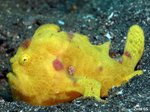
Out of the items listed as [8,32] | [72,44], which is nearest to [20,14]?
[8,32]

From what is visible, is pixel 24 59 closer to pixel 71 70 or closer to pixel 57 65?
pixel 57 65

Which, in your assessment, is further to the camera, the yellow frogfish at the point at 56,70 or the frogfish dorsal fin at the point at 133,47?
the frogfish dorsal fin at the point at 133,47

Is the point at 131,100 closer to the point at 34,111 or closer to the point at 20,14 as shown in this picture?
the point at 34,111

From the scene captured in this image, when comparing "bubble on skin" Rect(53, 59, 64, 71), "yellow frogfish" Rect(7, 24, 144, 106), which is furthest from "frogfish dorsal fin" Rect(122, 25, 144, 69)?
"bubble on skin" Rect(53, 59, 64, 71)

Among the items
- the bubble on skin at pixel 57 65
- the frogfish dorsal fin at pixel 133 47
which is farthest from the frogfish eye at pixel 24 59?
the frogfish dorsal fin at pixel 133 47

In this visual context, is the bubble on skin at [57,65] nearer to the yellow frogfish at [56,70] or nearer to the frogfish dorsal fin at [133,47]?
the yellow frogfish at [56,70]
